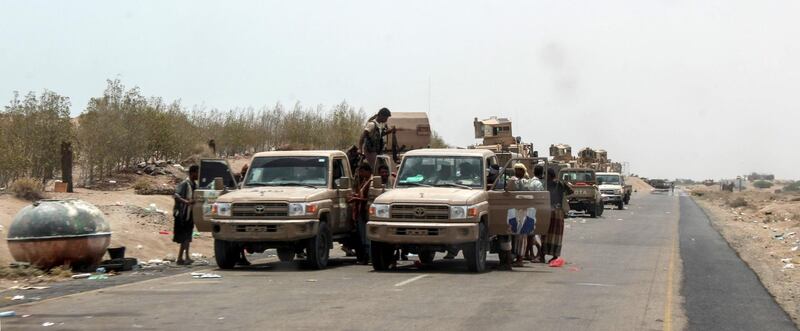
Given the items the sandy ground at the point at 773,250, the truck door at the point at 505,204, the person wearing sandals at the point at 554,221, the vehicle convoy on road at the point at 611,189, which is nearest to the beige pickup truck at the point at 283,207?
the truck door at the point at 505,204

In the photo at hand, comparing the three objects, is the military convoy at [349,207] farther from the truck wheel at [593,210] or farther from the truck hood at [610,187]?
the truck hood at [610,187]

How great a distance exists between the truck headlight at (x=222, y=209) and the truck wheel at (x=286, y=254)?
3.82 feet

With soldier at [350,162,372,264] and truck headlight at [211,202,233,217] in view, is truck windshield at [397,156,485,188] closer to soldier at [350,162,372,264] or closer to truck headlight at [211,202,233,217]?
soldier at [350,162,372,264]

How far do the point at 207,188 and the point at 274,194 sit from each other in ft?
7.57

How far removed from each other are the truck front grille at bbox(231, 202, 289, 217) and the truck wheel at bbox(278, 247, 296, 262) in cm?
87

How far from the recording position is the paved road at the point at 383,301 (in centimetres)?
1103

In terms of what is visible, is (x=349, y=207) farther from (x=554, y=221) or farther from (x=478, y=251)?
(x=554, y=221)

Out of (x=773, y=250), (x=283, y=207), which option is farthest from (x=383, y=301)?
(x=773, y=250)

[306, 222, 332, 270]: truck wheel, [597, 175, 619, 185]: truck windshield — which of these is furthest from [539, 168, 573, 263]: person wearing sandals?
[597, 175, 619, 185]: truck windshield

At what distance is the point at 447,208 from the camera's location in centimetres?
1677

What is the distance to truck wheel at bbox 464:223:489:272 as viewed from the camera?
676 inches

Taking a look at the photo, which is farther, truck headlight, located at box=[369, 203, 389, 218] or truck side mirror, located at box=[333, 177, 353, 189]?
truck side mirror, located at box=[333, 177, 353, 189]

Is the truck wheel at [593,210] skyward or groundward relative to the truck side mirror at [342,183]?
groundward

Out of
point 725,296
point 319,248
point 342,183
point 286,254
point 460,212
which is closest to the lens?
point 725,296
